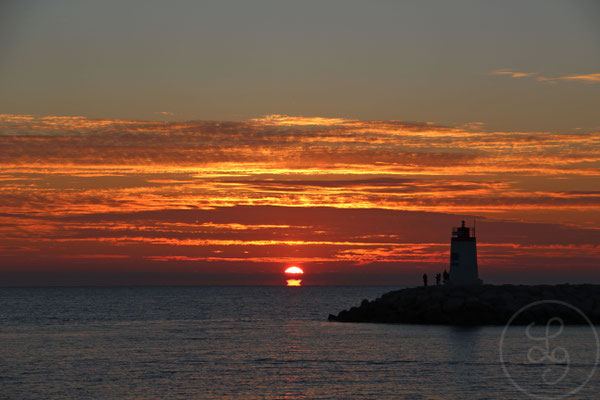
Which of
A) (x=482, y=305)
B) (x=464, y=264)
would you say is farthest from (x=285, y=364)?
(x=464, y=264)

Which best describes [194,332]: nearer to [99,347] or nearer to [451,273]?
[99,347]

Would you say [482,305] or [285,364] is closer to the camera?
[285,364]

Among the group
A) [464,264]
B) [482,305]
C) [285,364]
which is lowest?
[285,364]

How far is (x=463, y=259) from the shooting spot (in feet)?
219

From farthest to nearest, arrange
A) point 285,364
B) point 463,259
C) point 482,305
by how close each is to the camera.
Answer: point 463,259, point 482,305, point 285,364

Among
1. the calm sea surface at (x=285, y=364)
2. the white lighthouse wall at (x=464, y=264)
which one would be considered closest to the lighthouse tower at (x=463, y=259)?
the white lighthouse wall at (x=464, y=264)

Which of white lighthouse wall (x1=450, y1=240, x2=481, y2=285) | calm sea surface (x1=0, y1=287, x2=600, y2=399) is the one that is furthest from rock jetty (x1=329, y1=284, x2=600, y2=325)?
calm sea surface (x1=0, y1=287, x2=600, y2=399)

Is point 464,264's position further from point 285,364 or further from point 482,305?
point 285,364

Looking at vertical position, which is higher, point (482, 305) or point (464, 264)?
point (464, 264)

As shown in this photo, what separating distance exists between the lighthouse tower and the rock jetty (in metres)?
1.31

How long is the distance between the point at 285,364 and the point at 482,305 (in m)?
23.6

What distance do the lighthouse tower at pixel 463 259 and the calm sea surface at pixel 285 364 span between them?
7.80 metres

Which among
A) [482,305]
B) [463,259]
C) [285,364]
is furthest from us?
[463,259]

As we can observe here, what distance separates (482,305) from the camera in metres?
62.1
